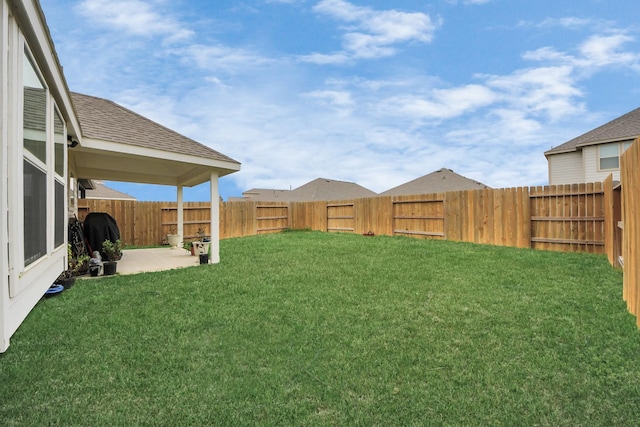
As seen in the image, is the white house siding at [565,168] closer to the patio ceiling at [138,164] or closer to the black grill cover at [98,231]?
the patio ceiling at [138,164]

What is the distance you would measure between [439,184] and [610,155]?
7402mm

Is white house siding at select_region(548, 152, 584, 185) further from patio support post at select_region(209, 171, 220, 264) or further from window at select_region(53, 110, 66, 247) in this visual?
window at select_region(53, 110, 66, 247)

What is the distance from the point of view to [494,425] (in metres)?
2.25

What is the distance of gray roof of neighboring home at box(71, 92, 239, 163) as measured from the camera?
6172 millimetres

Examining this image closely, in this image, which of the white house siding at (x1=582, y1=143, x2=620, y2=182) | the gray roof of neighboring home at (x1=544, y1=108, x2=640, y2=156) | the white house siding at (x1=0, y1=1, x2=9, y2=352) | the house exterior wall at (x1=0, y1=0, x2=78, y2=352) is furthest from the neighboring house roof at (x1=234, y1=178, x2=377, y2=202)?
the white house siding at (x1=0, y1=1, x2=9, y2=352)

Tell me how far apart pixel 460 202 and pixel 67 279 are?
1015cm

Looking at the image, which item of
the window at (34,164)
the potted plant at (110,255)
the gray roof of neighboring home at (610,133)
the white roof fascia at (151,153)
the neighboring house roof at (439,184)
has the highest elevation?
the gray roof of neighboring home at (610,133)

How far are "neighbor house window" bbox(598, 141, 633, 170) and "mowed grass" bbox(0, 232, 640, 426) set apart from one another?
1072 centimetres

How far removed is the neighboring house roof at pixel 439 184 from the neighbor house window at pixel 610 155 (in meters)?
5.44

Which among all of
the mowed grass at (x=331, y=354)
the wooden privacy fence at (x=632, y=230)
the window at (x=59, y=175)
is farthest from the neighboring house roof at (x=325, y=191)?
the wooden privacy fence at (x=632, y=230)

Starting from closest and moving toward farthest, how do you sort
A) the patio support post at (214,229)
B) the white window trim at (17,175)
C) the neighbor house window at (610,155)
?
the white window trim at (17,175) < the patio support post at (214,229) < the neighbor house window at (610,155)

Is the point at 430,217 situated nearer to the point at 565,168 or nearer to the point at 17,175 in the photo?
the point at 565,168

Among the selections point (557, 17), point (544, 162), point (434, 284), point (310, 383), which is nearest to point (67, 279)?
point (310, 383)

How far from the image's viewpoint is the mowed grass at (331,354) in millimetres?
2404
